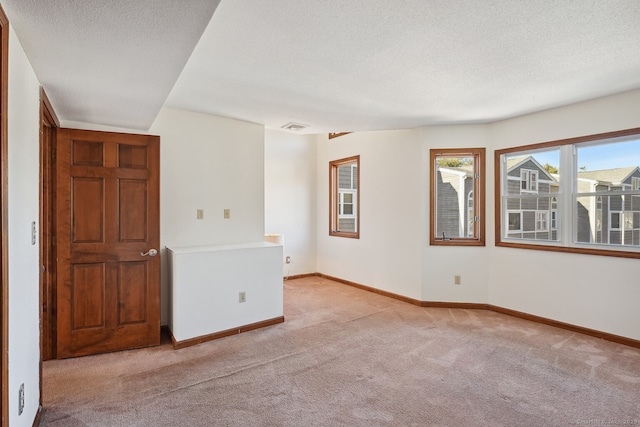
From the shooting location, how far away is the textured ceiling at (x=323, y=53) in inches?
62.7

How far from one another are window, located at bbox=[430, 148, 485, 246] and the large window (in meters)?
0.27

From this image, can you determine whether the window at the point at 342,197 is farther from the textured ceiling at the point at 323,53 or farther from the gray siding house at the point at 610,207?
the gray siding house at the point at 610,207

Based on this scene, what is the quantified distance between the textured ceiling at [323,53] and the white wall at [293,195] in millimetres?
2426

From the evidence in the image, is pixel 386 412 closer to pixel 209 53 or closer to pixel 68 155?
pixel 209 53

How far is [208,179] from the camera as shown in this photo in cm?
394

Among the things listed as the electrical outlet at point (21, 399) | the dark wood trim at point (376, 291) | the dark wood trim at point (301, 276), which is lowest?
the dark wood trim at point (376, 291)

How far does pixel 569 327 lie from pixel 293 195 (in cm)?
440

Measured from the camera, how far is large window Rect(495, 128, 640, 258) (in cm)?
337

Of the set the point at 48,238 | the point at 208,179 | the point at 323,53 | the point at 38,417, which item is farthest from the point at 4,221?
the point at 208,179

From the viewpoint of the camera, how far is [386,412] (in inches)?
86.8

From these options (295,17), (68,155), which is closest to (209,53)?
(295,17)

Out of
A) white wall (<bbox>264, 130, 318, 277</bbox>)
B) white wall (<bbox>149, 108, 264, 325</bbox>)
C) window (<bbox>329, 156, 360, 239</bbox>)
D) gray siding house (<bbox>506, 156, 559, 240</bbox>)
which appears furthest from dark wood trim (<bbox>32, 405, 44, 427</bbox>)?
gray siding house (<bbox>506, 156, 559, 240</bbox>)

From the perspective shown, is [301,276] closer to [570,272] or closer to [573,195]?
[570,272]

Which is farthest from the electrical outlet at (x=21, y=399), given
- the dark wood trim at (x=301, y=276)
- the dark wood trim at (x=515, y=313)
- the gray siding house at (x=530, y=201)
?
the gray siding house at (x=530, y=201)
